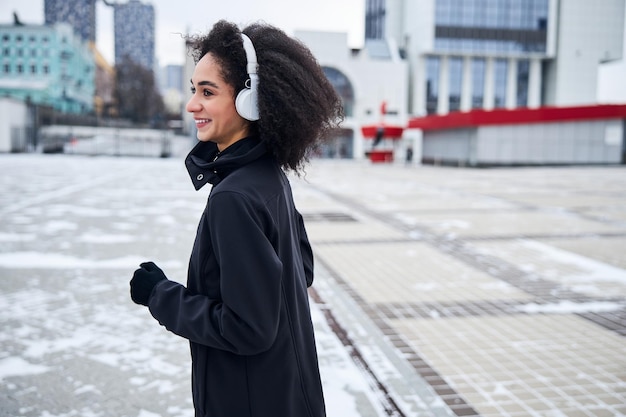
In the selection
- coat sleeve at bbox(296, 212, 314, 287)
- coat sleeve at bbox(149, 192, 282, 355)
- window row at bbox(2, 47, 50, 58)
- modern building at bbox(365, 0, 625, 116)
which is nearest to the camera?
coat sleeve at bbox(149, 192, 282, 355)

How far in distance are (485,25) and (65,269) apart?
65.4 m

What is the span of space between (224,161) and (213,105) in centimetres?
18

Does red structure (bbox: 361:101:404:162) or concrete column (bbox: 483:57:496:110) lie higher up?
concrete column (bbox: 483:57:496:110)

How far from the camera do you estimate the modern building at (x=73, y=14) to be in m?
149

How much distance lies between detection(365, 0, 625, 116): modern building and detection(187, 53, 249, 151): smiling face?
64.5 meters

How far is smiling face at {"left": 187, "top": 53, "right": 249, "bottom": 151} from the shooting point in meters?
1.66

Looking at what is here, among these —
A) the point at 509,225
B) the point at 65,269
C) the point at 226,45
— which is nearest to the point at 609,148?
the point at 509,225

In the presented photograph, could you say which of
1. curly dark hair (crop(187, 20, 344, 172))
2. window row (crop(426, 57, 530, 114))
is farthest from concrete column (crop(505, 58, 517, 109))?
curly dark hair (crop(187, 20, 344, 172))

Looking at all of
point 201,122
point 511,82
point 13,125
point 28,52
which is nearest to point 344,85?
point 511,82

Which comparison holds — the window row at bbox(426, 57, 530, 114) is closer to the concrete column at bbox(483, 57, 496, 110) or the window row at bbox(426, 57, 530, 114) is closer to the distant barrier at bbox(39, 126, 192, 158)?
the concrete column at bbox(483, 57, 496, 110)

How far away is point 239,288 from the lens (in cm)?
145

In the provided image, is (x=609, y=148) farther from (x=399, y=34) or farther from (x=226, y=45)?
(x=399, y=34)

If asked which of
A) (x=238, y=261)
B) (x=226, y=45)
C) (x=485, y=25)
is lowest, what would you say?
(x=238, y=261)

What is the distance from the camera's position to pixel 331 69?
62156 millimetres
